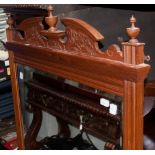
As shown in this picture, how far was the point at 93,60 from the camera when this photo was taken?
2.99 ft

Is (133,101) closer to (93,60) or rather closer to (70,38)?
(93,60)

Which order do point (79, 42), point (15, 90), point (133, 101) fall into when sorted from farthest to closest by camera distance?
point (15, 90) → point (79, 42) → point (133, 101)

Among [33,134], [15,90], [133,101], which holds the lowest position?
[33,134]

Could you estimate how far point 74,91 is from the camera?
1090 mm

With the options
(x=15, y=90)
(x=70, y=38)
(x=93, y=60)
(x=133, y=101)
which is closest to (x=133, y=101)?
(x=133, y=101)

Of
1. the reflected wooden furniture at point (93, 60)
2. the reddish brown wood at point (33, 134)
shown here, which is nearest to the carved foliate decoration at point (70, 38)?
the reflected wooden furniture at point (93, 60)

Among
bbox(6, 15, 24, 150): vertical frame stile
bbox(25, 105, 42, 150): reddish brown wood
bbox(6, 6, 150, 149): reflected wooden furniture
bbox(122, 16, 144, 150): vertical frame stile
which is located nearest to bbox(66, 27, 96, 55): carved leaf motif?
bbox(6, 6, 150, 149): reflected wooden furniture

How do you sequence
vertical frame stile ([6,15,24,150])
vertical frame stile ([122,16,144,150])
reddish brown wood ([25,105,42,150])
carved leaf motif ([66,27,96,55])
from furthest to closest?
reddish brown wood ([25,105,42,150]) < vertical frame stile ([6,15,24,150]) < carved leaf motif ([66,27,96,55]) < vertical frame stile ([122,16,144,150])

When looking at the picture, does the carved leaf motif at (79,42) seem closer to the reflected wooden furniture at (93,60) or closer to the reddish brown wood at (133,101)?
the reflected wooden furniture at (93,60)

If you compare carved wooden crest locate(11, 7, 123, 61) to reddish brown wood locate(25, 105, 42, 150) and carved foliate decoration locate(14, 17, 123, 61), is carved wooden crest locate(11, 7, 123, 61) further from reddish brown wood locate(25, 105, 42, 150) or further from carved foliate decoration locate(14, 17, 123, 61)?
reddish brown wood locate(25, 105, 42, 150)

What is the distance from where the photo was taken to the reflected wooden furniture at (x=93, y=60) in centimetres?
82

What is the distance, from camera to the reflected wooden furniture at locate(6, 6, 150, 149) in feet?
2.70

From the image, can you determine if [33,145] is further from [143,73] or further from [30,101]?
[143,73]

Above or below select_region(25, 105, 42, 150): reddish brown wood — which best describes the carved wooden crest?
above
